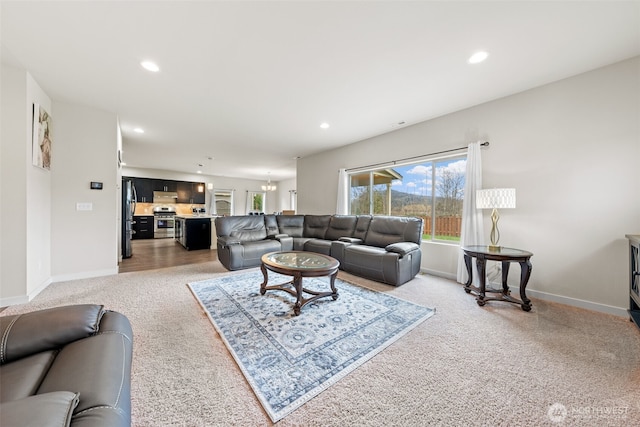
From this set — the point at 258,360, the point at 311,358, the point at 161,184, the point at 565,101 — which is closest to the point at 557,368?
the point at 311,358

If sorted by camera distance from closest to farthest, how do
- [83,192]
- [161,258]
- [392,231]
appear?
[83,192], [392,231], [161,258]

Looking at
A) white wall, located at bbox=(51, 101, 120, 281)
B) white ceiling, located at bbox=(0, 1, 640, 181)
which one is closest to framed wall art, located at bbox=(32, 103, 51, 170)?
white wall, located at bbox=(51, 101, 120, 281)

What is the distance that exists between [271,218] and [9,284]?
12.1 feet

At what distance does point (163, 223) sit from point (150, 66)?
7404mm

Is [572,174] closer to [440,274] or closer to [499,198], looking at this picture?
[499,198]

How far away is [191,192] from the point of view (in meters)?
9.27

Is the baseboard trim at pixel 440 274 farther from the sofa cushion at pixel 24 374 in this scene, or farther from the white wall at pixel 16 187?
the white wall at pixel 16 187

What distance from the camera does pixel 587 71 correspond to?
2.53m

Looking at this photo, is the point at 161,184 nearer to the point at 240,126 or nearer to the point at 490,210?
the point at 240,126

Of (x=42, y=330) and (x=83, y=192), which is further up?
(x=83, y=192)

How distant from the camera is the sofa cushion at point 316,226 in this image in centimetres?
530

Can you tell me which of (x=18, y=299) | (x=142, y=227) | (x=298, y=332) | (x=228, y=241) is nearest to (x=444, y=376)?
(x=298, y=332)

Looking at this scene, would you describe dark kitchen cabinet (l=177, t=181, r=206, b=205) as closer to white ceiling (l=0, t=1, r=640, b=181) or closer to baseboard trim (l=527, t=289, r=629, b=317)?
white ceiling (l=0, t=1, r=640, b=181)

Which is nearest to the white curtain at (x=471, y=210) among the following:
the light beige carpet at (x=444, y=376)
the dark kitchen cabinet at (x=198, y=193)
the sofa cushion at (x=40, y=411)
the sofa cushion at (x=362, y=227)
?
the light beige carpet at (x=444, y=376)
